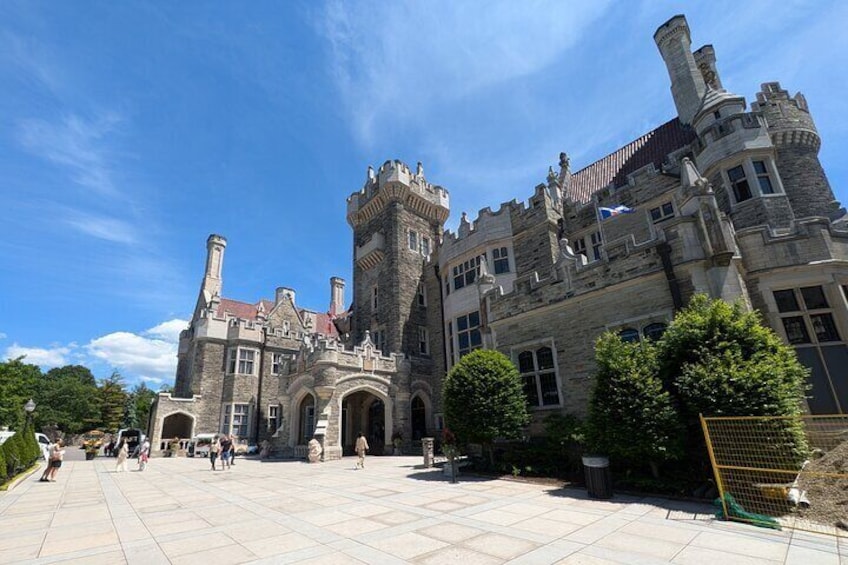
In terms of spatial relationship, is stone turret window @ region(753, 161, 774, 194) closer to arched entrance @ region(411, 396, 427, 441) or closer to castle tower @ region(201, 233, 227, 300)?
arched entrance @ region(411, 396, 427, 441)

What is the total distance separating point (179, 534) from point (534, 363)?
35.8 feet

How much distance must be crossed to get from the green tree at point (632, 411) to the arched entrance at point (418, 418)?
15.5 meters

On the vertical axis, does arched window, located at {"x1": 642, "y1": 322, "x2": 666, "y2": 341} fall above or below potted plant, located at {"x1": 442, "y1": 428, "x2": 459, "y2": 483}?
above

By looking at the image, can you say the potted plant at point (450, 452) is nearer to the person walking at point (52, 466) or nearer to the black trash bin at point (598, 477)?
the black trash bin at point (598, 477)

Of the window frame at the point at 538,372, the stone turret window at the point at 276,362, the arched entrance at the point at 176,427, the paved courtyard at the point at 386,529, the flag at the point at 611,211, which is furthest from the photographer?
the stone turret window at the point at 276,362

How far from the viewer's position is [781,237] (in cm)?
1118

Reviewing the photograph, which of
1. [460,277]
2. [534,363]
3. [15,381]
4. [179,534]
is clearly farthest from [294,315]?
[179,534]

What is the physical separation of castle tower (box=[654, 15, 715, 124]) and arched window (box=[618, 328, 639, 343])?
44.5 feet

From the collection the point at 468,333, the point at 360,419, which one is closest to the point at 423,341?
the point at 360,419

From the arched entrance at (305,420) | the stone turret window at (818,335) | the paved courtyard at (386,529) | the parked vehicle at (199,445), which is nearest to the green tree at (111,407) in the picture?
the parked vehicle at (199,445)

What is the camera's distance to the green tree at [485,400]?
12484mm

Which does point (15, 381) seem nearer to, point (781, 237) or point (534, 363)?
point (534, 363)

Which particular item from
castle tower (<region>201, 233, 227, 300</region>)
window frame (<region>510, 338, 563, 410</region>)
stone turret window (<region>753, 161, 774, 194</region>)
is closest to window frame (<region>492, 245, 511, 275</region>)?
window frame (<region>510, 338, 563, 410</region>)

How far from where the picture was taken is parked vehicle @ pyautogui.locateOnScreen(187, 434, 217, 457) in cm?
2781
